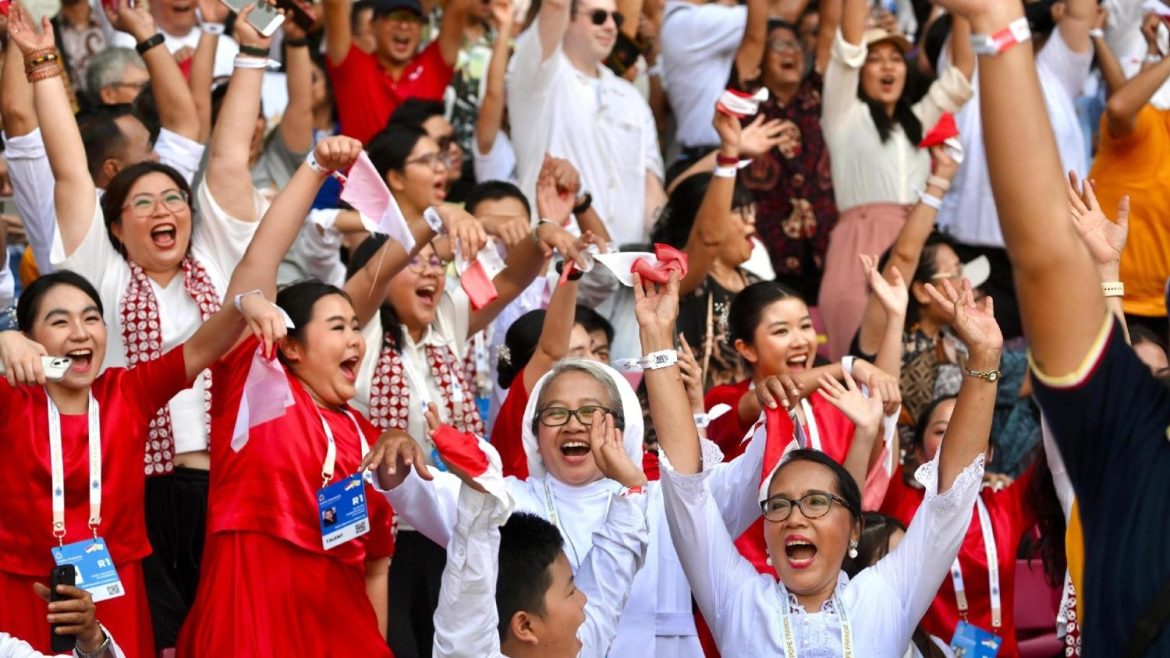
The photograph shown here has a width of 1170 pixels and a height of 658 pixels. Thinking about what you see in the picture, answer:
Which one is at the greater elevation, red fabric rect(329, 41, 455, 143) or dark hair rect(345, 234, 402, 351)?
red fabric rect(329, 41, 455, 143)

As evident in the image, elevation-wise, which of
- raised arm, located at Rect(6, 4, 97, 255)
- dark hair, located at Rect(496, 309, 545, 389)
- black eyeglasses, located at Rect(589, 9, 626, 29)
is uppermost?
black eyeglasses, located at Rect(589, 9, 626, 29)

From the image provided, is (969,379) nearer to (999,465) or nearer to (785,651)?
(785,651)

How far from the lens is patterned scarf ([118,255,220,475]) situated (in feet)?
16.4

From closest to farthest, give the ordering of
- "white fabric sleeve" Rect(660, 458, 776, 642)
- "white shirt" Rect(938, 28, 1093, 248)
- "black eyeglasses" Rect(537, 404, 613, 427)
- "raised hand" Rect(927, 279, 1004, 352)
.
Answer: "raised hand" Rect(927, 279, 1004, 352) → "white fabric sleeve" Rect(660, 458, 776, 642) → "black eyeglasses" Rect(537, 404, 613, 427) → "white shirt" Rect(938, 28, 1093, 248)

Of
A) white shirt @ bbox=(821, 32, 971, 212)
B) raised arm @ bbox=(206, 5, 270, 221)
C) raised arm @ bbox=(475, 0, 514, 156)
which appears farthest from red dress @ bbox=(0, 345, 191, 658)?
white shirt @ bbox=(821, 32, 971, 212)

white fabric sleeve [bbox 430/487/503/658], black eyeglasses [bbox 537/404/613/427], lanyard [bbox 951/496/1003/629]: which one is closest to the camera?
white fabric sleeve [bbox 430/487/503/658]

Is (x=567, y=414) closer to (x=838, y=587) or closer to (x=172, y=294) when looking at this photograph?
(x=838, y=587)

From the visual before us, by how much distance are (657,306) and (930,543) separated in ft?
2.90

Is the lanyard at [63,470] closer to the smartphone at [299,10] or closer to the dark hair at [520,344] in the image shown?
the dark hair at [520,344]

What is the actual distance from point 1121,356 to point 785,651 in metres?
1.68

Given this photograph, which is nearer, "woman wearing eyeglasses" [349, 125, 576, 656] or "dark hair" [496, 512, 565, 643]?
"dark hair" [496, 512, 565, 643]

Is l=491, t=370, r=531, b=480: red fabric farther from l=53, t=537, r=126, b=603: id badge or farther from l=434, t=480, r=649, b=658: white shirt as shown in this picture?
l=53, t=537, r=126, b=603: id badge

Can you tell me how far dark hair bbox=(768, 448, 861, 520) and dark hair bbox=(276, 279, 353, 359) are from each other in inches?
55.5

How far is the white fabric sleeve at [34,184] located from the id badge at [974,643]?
310cm
